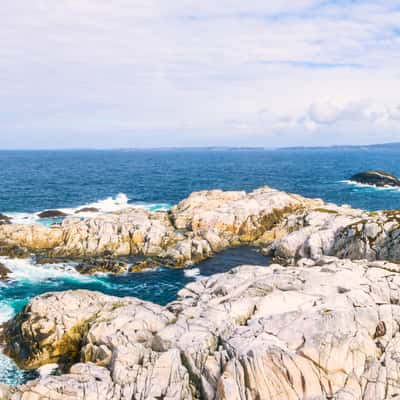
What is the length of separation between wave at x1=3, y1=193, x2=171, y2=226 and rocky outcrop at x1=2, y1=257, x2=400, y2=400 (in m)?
49.1

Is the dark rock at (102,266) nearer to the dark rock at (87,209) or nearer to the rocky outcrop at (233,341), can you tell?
the rocky outcrop at (233,341)

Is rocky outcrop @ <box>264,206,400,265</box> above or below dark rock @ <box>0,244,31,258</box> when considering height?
above

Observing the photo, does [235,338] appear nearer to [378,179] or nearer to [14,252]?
[14,252]

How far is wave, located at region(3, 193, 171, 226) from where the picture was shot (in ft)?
265

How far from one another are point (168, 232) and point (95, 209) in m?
34.2

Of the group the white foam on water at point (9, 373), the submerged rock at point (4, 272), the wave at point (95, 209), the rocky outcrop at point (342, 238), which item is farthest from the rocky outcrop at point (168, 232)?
the white foam on water at point (9, 373)

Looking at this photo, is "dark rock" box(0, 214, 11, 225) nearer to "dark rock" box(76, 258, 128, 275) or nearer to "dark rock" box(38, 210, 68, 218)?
"dark rock" box(38, 210, 68, 218)

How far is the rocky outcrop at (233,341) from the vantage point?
74.7 feet

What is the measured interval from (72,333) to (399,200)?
92644 mm

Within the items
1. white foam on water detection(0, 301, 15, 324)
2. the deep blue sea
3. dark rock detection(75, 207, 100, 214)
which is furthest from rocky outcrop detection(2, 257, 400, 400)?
dark rock detection(75, 207, 100, 214)

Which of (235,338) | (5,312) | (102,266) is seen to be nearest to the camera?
(235,338)

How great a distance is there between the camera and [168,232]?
64.0 m

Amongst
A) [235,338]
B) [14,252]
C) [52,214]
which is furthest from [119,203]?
[235,338]

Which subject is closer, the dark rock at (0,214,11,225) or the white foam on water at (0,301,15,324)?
the white foam on water at (0,301,15,324)
